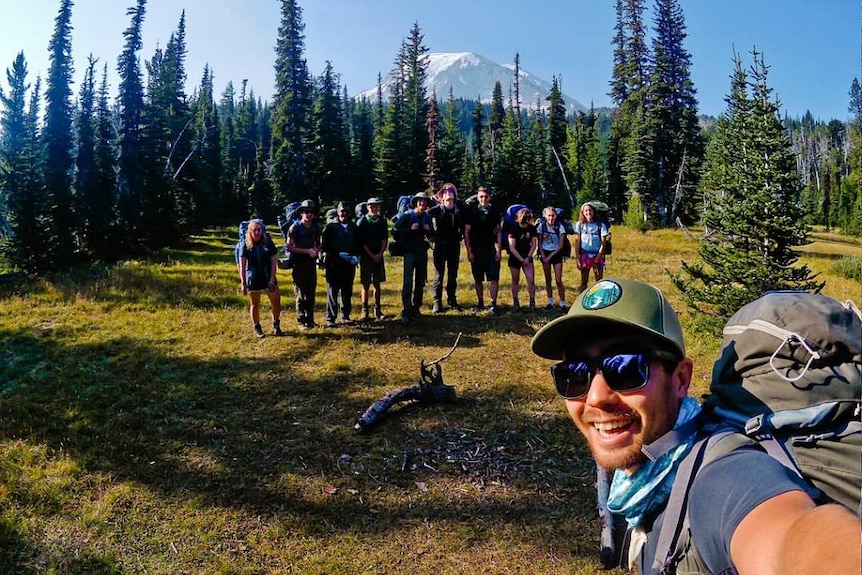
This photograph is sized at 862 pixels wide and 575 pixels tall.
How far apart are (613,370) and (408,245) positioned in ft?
30.4

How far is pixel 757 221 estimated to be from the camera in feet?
31.2

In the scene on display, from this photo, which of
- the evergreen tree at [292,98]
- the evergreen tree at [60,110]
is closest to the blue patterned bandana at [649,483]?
the evergreen tree at [60,110]

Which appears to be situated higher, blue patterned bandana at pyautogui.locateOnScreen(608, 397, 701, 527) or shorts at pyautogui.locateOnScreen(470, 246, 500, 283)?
shorts at pyautogui.locateOnScreen(470, 246, 500, 283)

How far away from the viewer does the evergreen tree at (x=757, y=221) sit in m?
9.34

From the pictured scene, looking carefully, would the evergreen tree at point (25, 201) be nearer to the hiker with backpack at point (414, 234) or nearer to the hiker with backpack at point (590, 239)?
→ the hiker with backpack at point (414, 234)

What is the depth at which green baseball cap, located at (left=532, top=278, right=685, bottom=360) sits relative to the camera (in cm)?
168

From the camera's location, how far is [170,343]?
1111 centimetres

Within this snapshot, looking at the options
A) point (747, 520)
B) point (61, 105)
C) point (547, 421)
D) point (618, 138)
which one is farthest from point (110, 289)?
point (618, 138)

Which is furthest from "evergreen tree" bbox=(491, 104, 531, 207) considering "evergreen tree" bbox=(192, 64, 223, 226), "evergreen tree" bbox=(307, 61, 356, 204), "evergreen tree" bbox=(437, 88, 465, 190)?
"evergreen tree" bbox=(192, 64, 223, 226)

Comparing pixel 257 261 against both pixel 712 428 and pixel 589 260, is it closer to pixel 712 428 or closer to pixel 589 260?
pixel 589 260

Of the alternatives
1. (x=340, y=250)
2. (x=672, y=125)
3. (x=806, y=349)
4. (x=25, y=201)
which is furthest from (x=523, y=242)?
(x=672, y=125)

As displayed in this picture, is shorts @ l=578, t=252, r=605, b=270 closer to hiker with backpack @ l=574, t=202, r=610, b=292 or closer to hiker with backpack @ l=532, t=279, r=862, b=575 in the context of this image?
hiker with backpack @ l=574, t=202, r=610, b=292

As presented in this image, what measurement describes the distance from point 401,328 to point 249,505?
5944 mm

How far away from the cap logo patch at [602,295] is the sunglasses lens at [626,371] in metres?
0.21
